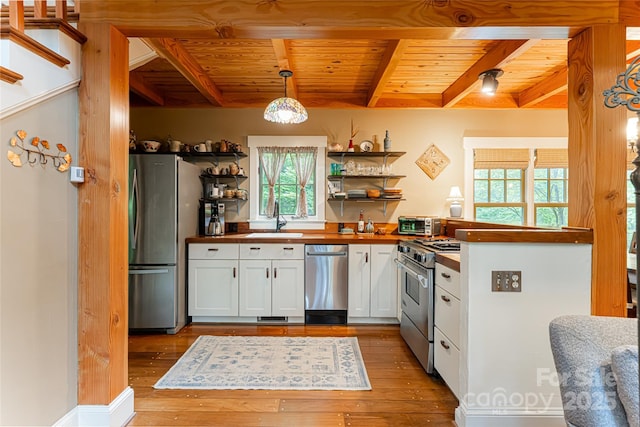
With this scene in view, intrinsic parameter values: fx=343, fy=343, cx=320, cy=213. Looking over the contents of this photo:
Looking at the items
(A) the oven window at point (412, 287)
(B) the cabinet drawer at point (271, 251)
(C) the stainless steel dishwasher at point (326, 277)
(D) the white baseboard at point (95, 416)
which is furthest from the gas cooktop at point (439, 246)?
(D) the white baseboard at point (95, 416)

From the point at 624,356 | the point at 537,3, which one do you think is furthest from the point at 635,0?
the point at 624,356

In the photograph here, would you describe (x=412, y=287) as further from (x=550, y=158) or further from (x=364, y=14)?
(x=550, y=158)

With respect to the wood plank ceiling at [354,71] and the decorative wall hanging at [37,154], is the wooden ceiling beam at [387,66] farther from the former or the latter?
the decorative wall hanging at [37,154]

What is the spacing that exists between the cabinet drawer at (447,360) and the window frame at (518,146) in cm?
235

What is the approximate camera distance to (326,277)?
11.6 ft

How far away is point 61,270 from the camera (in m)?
1.76

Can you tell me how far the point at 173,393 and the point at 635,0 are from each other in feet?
11.8

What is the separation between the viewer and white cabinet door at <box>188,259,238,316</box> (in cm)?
351

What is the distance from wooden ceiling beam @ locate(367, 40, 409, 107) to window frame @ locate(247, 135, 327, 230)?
2.77 ft

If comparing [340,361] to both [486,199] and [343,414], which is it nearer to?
[343,414]

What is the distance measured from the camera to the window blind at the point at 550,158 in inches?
168

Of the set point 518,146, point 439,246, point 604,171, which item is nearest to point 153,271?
point 439,246

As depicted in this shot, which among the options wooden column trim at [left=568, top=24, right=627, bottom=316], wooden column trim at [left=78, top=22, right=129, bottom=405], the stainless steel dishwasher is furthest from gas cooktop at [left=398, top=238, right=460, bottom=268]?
wooden column trim at [left=78, top=22, right=129, bottom=405]

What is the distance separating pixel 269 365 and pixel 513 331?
170 centimetres
